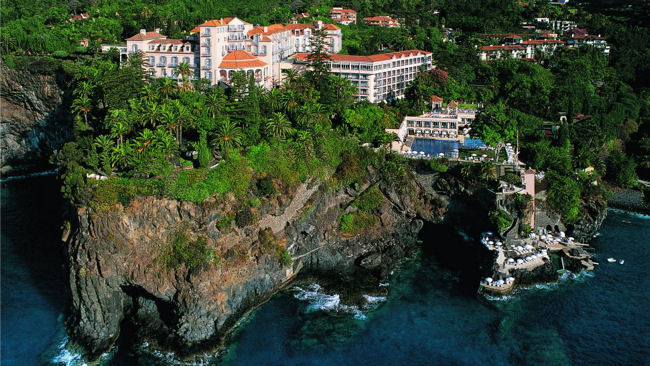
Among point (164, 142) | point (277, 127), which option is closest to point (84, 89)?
point (164, 142)

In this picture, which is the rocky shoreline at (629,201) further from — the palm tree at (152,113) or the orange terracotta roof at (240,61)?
the palm tree at (152,113)

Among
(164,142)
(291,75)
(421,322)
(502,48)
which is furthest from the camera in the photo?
(502,48)

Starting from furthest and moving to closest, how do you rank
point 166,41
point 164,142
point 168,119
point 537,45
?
1. point 537,45
2. point 166,41
3. point 168,119
4. point 164,142

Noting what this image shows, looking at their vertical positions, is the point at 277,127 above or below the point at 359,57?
below

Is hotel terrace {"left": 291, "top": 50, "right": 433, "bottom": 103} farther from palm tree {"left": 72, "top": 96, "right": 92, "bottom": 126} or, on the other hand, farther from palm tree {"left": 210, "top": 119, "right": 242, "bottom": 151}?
palm tree {"left": 72, "top": 96, "right": 92, "bottom": 126}

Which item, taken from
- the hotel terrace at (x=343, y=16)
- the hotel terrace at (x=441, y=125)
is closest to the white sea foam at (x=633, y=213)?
the hotel terrace at (x=441, y=125)

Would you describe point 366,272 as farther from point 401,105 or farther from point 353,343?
point 401,105

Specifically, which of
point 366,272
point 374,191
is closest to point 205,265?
point 366,272

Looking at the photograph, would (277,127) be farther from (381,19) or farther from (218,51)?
(381,19)

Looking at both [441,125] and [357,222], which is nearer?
[357,222]
